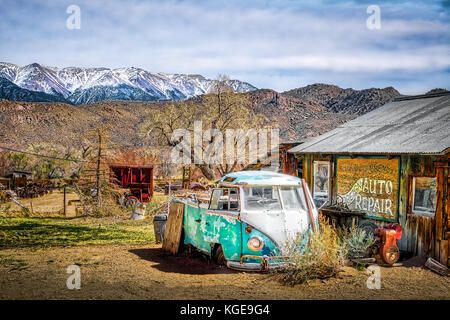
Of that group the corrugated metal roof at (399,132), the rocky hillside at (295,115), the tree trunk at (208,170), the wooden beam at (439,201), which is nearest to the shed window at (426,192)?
the corrugated metal roof at (399,132)

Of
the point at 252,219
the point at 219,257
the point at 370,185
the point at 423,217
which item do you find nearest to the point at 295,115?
the point at 370,185

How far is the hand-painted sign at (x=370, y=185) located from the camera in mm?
10891

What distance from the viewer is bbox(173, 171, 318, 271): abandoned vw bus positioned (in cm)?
825

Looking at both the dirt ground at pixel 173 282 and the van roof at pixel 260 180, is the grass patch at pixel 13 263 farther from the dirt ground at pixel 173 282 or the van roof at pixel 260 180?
the van roof at pixel 260 180

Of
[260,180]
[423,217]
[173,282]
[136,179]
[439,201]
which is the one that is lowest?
[173,282]

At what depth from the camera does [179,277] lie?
829 cm

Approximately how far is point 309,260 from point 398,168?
4158mm

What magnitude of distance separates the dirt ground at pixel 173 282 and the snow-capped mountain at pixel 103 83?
102195 mm

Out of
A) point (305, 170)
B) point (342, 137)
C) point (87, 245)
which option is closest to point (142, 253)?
point (87, 245)

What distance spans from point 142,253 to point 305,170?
5982 mm

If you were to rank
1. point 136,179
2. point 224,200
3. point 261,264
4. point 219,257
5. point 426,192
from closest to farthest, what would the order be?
point 261,264, point 219,257, point 224,200, point 426,192, point 136,179

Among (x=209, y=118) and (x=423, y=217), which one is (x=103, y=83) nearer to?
(x=209, y=118)

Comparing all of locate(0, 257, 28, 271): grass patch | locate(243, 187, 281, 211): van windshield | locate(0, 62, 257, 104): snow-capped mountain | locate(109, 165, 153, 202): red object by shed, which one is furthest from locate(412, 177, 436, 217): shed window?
locate(0, 62, 257, 104): snow-capped mountain

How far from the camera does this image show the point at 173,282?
25.9 ft
